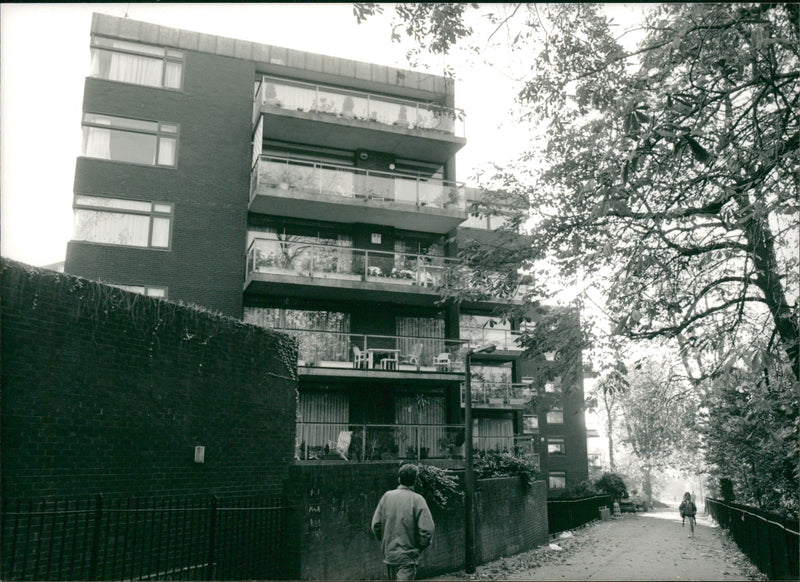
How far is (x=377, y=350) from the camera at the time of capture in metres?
19.9

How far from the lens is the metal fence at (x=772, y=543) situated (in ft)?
31.6

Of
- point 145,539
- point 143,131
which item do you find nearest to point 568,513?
point 143,131

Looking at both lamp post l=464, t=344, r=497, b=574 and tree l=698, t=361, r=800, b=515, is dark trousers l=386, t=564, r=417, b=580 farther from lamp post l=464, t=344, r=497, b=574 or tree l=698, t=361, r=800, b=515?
lamp post l=464, t=344, r=497, b=574

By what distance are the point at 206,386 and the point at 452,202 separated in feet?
45.2

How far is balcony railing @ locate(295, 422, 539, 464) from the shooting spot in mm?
17506

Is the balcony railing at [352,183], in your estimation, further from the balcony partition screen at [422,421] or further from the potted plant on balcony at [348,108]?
the balcony partition screen at [422,421]

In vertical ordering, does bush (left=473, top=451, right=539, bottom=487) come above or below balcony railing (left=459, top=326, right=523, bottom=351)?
below

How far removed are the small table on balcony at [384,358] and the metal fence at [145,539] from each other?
9.85 metres

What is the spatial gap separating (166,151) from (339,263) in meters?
6.19

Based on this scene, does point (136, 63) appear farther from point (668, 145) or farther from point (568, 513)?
point (568, 513)

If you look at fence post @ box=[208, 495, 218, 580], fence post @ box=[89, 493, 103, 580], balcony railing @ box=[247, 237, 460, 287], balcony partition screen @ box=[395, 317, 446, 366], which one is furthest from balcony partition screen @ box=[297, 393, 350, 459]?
fence post @ box=[89, 493, 103, 580]

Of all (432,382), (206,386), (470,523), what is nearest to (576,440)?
(432,382)

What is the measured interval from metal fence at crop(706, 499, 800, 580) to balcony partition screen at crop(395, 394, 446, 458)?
8467 millimetres

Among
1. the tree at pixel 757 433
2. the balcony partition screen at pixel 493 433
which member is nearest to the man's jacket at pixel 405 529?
the tree at pixel 757 433
